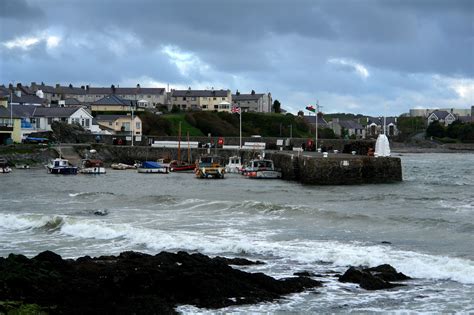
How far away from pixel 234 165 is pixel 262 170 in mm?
9172

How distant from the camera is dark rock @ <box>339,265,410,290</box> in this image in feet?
52.7

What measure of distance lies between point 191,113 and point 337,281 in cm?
9871

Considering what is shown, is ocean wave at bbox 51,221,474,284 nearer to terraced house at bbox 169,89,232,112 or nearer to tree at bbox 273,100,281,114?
terraced house at bbox 169,89,232,112

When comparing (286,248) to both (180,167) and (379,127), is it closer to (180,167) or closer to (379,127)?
(180,167)

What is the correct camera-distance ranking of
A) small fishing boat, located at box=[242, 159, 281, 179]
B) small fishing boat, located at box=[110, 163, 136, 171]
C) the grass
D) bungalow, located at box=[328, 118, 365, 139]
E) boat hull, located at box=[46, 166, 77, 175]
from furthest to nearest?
bungalow, located at box=[328, 118, 365, 139], the grass, small fishing boat, located at box=[110, 163, 136, 171], boat hull, located at box=[46, 166, 77, 175], small fishing boat, located at box=[242, 159, 281, 179]

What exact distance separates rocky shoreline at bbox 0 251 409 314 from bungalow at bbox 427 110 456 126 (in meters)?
162

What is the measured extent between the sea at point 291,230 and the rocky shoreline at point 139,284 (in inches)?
16.6

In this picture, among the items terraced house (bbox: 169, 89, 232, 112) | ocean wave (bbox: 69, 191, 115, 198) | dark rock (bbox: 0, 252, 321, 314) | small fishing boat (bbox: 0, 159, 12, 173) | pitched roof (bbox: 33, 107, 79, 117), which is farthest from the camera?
terraced house (bbox: 169, 89, 232, 112)

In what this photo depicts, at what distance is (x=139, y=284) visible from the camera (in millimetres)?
14953

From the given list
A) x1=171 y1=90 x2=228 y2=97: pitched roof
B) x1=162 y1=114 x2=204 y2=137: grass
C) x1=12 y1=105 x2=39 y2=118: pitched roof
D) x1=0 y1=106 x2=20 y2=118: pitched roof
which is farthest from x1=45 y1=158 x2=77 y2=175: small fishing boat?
x1=171 y1=90 x2=228 y2=97: pitched roof

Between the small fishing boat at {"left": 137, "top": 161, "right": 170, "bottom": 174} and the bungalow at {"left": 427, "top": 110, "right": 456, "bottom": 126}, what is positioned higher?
the bungalow at {"left": 427, "top": 110, "right": 456, "bottom": 126}

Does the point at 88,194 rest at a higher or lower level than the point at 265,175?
lower

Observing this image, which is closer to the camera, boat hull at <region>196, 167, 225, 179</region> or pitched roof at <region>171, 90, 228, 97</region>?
boat hull at <region>196, 167, 225, 179</region>

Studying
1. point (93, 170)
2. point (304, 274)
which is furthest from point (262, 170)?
point (304, 274)
